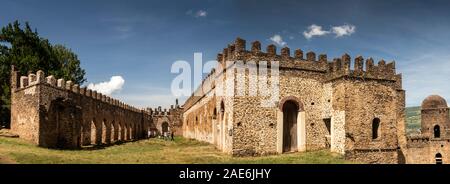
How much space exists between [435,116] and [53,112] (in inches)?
1487

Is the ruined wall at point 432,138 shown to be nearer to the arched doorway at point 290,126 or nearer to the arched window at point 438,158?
the arched window at point 438,158

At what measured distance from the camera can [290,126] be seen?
21594mm

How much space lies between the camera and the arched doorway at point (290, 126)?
842 inches

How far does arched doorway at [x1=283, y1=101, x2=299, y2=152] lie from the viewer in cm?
2138

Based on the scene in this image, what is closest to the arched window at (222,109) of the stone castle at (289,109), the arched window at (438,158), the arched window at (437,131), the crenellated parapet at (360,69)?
the stone castle at (289,109)

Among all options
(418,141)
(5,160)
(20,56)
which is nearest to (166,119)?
(20,56)

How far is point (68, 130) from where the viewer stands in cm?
2283

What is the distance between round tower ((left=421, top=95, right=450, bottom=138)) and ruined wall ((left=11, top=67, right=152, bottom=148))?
111ft

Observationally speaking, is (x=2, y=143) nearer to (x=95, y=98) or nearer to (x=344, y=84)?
(x=95, y=98)

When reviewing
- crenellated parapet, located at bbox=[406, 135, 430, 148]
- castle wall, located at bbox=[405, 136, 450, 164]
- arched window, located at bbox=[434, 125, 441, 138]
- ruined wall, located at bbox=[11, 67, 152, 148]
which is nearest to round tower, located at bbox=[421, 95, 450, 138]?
arched window, located at bbox=[434, 125, 441, 138]

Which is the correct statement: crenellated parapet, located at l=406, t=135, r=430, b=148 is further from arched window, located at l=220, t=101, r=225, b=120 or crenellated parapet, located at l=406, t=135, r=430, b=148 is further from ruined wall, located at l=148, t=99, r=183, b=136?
ruined wall, located at l=148, t=99, r=183, b=136

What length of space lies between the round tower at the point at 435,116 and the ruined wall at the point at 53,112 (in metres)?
33.8

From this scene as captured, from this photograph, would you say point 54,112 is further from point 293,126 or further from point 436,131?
point 436,131

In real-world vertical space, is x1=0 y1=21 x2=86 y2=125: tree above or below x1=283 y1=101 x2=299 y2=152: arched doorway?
above
